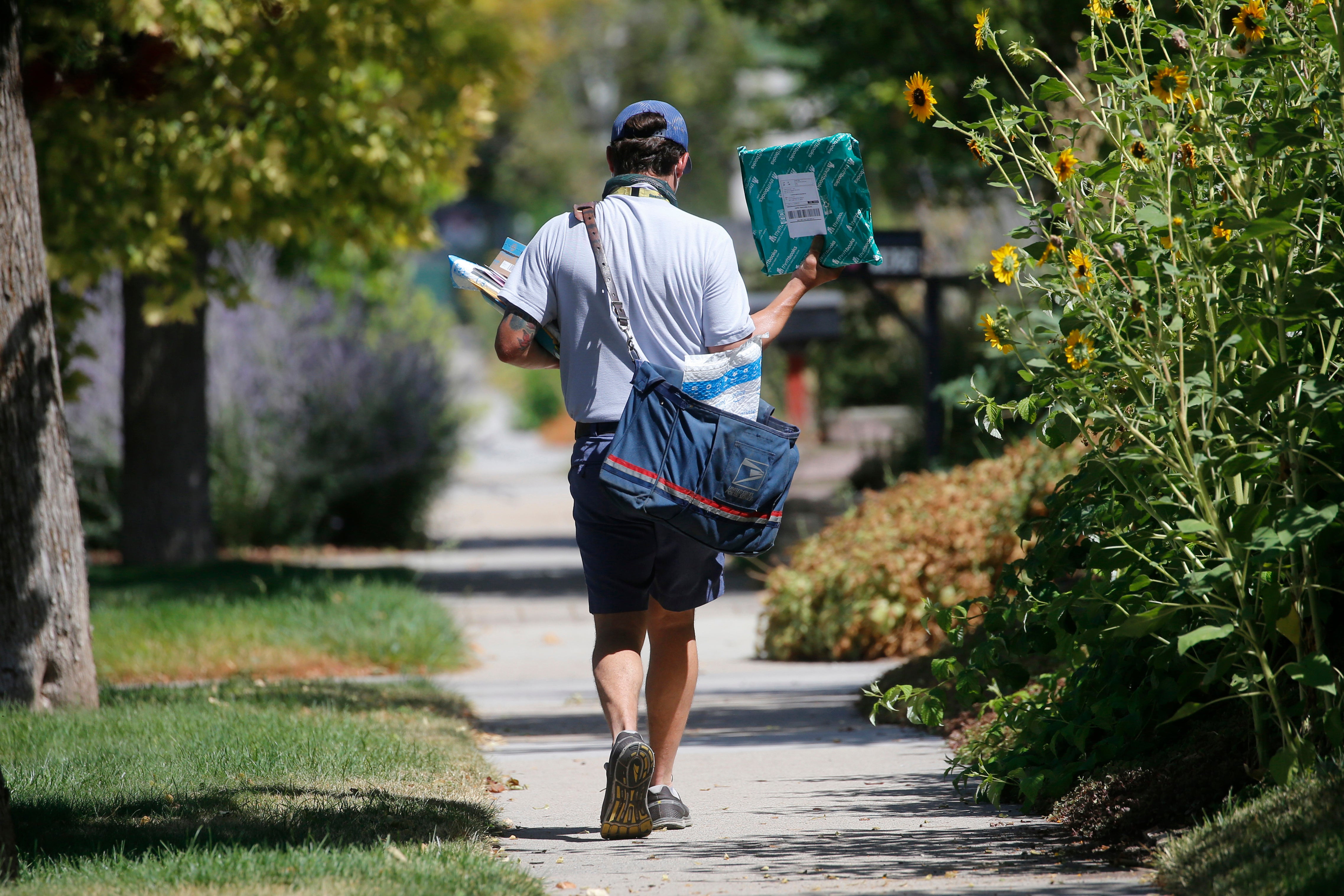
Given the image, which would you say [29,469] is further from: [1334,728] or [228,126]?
[1334,728]

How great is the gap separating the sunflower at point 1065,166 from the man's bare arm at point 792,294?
2.60 ft

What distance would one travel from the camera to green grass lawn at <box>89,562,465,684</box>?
779 centimetres

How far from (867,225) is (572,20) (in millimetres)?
39743

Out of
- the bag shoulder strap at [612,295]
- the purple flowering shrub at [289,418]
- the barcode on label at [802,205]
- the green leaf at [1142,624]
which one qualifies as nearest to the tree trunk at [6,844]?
the bag shoulder strap at [612,295]

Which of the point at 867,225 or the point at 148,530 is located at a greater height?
the point at 867,225

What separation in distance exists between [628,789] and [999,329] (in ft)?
5.00

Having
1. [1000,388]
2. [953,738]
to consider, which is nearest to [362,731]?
[953,738]

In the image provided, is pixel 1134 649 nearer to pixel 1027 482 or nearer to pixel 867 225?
pixel 867 225

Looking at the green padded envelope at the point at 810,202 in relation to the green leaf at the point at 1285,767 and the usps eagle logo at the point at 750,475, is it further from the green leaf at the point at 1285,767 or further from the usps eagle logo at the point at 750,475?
the green leaf at the point at 1285,767

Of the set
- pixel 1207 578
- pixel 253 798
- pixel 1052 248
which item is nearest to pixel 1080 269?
pixel 1052 248

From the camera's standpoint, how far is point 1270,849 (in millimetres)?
3170

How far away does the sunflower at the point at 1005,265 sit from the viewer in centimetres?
362

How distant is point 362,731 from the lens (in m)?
5.45

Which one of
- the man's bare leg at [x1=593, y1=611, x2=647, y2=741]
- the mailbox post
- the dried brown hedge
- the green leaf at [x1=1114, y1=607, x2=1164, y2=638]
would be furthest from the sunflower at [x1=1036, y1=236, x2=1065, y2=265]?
the mailbox post
